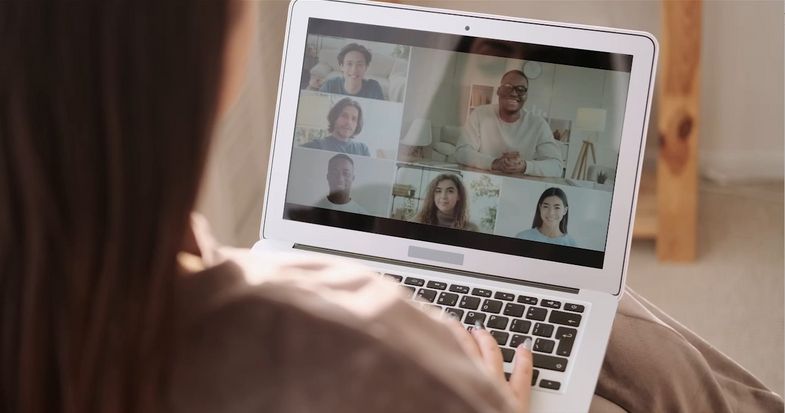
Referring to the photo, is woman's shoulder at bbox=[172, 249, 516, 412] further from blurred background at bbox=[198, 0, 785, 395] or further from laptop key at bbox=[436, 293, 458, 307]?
blurred background at bbox=[198, 0, 785, 395]

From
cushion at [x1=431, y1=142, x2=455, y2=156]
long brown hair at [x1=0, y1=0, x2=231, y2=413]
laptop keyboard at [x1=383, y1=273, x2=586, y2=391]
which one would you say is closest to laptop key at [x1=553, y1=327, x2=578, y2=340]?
laptop keyboard at [x1=383, y1=273, x2=586, y2=391]

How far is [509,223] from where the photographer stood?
0.98m

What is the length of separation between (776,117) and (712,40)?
221mm

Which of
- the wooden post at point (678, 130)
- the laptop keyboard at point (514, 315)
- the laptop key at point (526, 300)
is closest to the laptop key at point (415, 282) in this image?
the laptop keyboard at point (514, 315)

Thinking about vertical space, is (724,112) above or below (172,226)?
above

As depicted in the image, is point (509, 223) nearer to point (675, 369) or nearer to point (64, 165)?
point (675, 369)

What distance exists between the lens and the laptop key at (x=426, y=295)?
0.97 metres

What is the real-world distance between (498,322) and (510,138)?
0.63 ft

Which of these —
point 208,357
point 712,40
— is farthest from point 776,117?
point 208,357

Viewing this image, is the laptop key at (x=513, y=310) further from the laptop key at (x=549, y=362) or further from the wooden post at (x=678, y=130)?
the wooden post at (x=678, y=130)

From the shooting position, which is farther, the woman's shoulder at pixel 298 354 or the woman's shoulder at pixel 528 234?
the woman's shoulder at pixel 528 234

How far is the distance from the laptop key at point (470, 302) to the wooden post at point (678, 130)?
0.86m

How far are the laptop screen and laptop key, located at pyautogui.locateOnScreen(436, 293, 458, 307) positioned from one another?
0.20 ft

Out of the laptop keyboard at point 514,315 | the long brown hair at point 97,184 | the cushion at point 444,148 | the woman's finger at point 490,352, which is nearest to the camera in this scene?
the long brown hair at point 97,184
